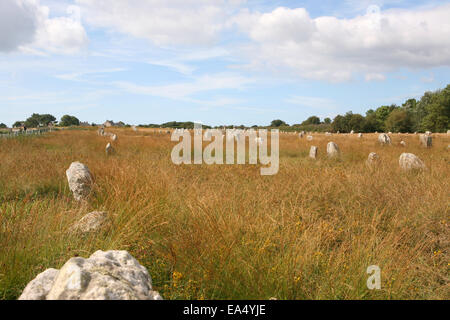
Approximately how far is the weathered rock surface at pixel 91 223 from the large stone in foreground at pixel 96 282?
5.99 feet

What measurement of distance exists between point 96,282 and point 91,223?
8.00ft

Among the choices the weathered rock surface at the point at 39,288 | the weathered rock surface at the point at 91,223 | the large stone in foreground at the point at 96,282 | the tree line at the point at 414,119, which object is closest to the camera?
the large stone in foreground at the point at 96,282

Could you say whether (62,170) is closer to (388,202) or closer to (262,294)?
(262,294)

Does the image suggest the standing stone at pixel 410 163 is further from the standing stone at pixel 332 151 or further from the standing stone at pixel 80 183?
the standing stone at pixel 80 183

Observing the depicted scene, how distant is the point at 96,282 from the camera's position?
162 centimetres

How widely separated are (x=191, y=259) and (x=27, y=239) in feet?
5.68

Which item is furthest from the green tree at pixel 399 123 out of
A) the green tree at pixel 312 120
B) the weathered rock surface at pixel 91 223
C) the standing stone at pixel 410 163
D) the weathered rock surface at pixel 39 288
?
the weathered rock surface at pixel 39 288

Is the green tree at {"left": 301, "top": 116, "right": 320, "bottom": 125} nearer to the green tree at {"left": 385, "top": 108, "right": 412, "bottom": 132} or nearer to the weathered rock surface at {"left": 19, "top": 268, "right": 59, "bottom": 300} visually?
the green tree at {"left": 385, "top": 108, "right": 412, "bottom": 132}

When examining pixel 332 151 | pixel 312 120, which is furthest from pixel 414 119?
pixel 332 151

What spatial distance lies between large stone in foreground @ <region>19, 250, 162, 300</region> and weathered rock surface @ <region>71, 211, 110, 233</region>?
183cm

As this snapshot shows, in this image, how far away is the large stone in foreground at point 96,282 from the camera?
1581mm

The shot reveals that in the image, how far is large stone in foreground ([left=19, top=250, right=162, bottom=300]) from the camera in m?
1.58

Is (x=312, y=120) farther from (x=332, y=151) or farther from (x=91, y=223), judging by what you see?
(x=91, y=223)
